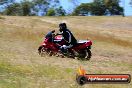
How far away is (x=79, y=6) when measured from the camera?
353 ft

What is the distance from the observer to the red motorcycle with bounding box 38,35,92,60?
76.3 feet

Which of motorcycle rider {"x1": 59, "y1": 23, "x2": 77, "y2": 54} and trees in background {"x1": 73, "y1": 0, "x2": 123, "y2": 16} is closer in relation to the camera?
motorcycle rider {"x1": 59, "y1": 23, "x2": 77, "y2": 54}

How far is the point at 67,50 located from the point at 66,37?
671mm

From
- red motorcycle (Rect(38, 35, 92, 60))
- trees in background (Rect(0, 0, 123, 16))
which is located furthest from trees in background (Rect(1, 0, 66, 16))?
red motorcycle (Rect(38, 35, 92, 60))

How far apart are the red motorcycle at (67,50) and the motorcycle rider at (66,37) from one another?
0.47 ft

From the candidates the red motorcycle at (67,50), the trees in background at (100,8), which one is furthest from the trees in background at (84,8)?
the red motorcycle at (67,50)

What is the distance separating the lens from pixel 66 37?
23141mm

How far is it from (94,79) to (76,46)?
1365cm

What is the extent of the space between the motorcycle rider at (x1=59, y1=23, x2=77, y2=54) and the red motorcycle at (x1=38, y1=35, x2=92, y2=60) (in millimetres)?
142

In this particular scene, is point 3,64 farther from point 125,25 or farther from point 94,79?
point 125,25

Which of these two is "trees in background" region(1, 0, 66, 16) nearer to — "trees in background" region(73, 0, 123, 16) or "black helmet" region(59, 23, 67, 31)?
"trees in background" region(73, 0, 123, 16)

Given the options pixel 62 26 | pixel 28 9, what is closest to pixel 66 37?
pixel 62 26

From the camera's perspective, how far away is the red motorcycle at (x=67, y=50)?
23250mm

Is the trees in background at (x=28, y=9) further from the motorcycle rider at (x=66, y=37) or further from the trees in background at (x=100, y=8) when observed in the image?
the motorcycle rider at (x=66, y=37)
